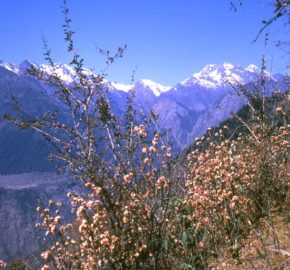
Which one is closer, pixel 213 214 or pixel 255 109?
pixel 213 214

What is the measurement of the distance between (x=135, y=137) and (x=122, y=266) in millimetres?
2145

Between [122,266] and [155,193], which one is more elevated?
[155,193]

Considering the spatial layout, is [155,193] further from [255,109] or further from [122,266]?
[255,109]

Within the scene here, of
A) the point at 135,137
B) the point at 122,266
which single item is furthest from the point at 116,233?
the point at 135,137

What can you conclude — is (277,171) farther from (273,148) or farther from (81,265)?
(81,265)

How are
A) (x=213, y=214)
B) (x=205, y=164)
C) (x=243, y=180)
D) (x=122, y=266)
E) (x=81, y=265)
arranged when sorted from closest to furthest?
(x=122, y=266)
(x=81, y=265)
(x=213, y=214)
(x=243, y=180)
(x=205, y=164)

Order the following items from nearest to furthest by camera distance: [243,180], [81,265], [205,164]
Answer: [81,265]
[243,180]
[205,164]

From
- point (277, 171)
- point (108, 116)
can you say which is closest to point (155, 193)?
point (108, 116)

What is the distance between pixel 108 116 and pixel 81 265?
2158mm

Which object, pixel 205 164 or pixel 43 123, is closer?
pixel 43 123

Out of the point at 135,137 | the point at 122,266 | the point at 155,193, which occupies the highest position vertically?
the point at 135,137

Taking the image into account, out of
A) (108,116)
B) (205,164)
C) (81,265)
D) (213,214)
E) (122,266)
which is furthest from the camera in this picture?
(205,164)

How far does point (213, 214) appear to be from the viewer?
695 centimetres

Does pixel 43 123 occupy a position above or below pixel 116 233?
above
